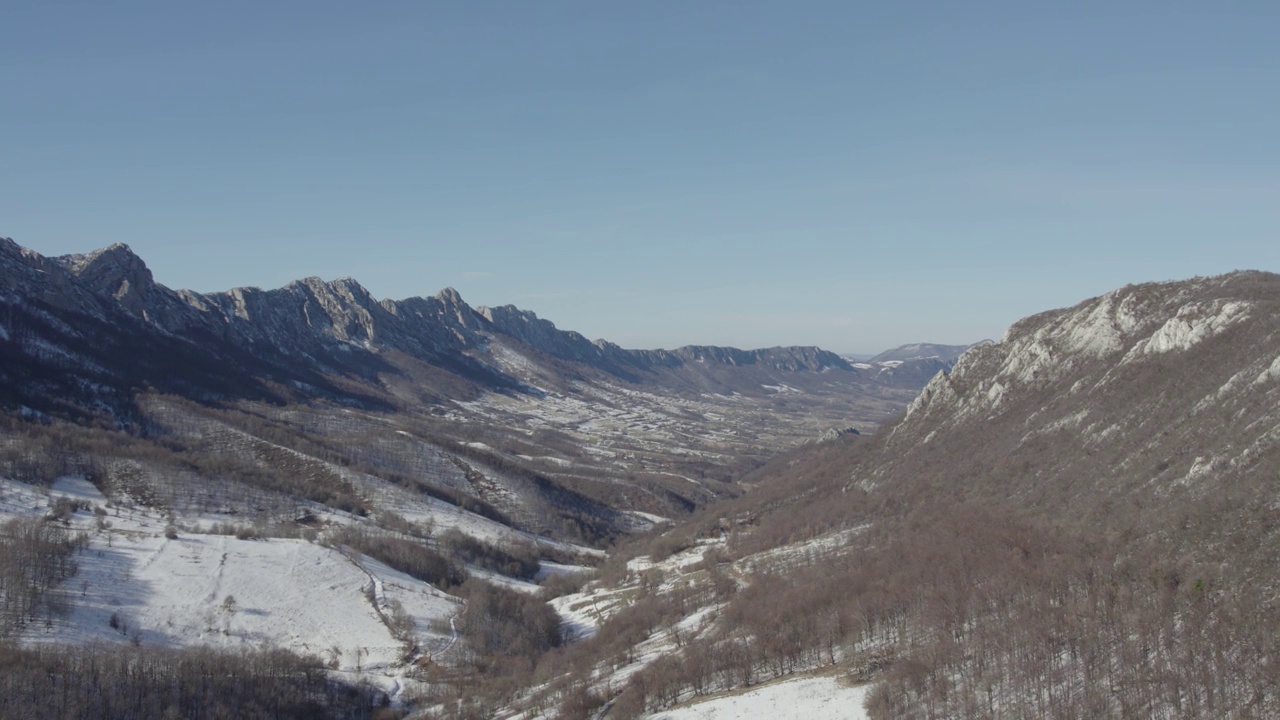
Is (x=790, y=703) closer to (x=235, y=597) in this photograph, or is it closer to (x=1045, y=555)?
(x=1045, y=555)

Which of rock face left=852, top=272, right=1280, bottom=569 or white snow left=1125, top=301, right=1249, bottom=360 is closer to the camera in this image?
rock face left=852, top=272, right=1280, bottom=569

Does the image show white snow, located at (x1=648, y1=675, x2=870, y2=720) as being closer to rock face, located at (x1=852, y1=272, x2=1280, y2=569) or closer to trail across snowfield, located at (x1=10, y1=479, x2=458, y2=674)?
rock face, located at (x1=852, y1=272, x2=1280, y2=569)

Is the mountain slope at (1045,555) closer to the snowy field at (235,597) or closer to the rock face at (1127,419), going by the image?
the rock face at (1127,419)

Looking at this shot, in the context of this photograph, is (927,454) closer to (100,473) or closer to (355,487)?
(355,487)

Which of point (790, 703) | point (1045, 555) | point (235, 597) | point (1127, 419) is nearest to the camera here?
point (790, 703)

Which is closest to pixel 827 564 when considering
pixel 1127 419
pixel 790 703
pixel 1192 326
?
pixel 1127 419

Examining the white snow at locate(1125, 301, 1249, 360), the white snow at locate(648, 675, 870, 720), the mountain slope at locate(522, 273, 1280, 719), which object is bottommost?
the white snow at locate(648, 675, 870, 720)

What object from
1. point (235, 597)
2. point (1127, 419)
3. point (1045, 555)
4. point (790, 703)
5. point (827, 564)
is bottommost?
point (790, 703)

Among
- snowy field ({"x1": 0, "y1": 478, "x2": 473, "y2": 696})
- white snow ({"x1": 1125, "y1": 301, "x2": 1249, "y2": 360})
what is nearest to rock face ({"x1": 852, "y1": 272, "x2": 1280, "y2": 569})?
white snow ({"x1": 1125, "y1": 301, "x2": 1249, "y2": 360})
